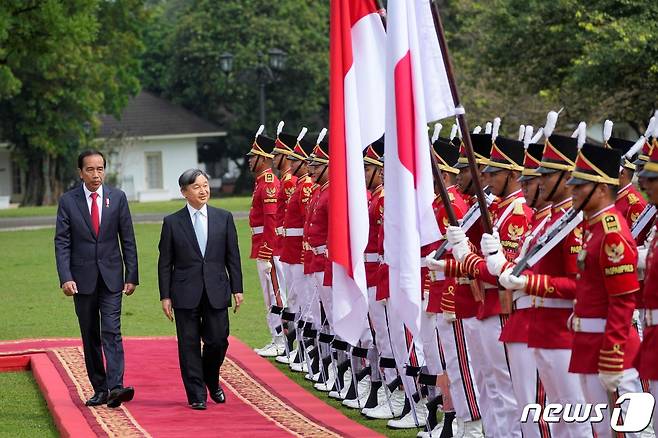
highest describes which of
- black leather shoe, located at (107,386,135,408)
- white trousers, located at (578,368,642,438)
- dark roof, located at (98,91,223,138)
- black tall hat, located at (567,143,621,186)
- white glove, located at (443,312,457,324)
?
dark roof, located at (98,91,223,138)

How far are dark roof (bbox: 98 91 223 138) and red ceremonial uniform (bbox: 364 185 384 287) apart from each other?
48349mm

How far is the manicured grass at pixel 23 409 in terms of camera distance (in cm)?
1004

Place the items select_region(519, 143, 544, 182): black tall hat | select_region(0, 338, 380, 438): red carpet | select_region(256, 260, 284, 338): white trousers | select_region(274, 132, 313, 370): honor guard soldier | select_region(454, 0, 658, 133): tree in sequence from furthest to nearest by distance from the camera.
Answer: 1. select_region(454, 0, 658, 133): tree
2. select_region(256, 260, 284, 338): white trousers
3. select_region(274, 132, 313, 370): honor guard soldier
4. select_region(0, 338, 380, 438): red carpet
5. select_region(519, 143, 544, 182): black tall hat

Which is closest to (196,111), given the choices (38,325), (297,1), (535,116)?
(297,1)

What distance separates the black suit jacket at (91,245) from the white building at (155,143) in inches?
1895

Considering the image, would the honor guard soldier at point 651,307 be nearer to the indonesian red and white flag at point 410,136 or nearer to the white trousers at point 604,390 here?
the white trousers at point 604,390

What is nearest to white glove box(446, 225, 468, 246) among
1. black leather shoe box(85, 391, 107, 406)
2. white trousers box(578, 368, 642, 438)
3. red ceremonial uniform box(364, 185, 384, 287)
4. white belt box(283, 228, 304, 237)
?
white trousers box(578, 368, 642, 438)

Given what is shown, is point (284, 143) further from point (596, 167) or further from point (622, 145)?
point (596, 167)

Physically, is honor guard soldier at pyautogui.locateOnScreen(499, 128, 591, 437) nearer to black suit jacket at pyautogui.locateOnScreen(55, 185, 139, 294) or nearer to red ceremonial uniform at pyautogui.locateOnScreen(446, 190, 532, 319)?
red ceremonial uniform at pyautogui.locateOnScreen(446, 190, 532, 319)

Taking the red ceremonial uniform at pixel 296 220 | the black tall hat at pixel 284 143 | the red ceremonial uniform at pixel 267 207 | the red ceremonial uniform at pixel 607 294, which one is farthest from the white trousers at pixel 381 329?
the red ceremonial uniform at pixel 607 294

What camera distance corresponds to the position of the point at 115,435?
30.8 feet

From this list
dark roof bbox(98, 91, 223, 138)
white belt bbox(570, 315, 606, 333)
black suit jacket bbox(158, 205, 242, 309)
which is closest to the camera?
white belt bbox(570, 315, 606, 333)

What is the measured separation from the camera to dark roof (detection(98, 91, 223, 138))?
59.6 metres

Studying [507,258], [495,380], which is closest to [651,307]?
[507,258]
